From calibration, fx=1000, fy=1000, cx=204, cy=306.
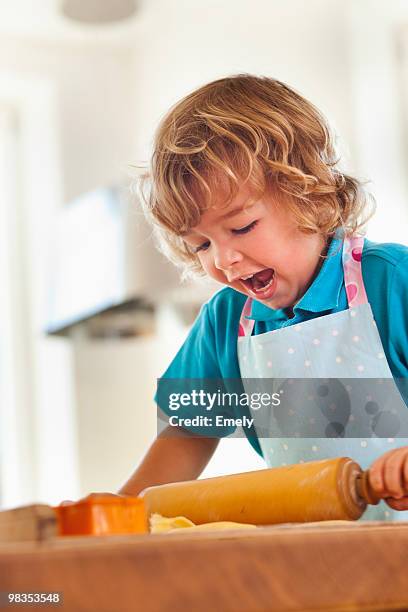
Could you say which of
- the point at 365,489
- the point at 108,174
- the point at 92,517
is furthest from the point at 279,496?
the point at 108,174

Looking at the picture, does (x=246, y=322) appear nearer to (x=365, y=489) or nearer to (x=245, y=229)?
(x=245, y=229)

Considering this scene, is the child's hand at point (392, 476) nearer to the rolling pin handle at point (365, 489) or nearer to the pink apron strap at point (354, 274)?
the rolling pin handle at point (365, 489)

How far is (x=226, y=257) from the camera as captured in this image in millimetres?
1048

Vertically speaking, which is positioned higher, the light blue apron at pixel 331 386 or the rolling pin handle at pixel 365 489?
the light blue apron at pixel 331 386

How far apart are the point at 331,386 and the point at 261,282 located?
156mm

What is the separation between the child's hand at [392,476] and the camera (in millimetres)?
690

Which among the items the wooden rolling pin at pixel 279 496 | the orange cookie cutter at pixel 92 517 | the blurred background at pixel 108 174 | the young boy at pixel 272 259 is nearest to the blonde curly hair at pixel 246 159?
the young boy at pixel 272 259

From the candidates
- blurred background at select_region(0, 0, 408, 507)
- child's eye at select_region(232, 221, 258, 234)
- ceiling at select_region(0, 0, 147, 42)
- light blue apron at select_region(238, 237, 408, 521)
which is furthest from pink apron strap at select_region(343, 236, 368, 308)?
ceiling at select_region(0, 0, 147, 42)

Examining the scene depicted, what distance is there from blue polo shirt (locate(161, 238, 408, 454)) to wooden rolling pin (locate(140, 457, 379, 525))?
0.11 meters

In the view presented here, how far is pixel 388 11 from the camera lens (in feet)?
8.44

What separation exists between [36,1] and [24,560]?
104 inches

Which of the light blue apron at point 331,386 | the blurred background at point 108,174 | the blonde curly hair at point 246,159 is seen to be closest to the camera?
the light blue apron at point 331,386

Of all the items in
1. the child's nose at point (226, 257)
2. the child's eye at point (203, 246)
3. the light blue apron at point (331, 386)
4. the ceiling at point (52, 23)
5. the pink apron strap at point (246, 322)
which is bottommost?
the light blue apron at point (331, 386)

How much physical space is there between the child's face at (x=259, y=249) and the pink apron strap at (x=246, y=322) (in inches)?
2.5
